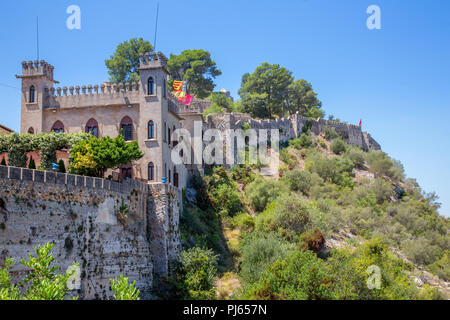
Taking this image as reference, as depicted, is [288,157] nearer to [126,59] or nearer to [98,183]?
[126,59]

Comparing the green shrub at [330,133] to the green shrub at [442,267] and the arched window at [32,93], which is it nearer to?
the green shrub at [442,267]

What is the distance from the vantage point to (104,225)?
27.5 m

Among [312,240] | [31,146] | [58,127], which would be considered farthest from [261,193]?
[31,146]

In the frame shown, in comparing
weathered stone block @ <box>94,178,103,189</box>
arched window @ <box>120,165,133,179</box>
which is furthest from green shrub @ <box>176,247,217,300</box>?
weathered stone block @ <box>94,178,103,189</box>

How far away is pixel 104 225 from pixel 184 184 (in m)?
14.6

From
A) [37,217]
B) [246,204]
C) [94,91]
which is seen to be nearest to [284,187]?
[246,204]

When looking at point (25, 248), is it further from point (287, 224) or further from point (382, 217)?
point (382, 217)

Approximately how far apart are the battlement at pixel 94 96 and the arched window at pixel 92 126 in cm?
114

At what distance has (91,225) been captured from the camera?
26.4m

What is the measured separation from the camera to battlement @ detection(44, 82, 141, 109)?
37344 millimetres

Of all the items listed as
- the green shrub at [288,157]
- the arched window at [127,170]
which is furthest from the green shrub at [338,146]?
the arched window at [127,170]

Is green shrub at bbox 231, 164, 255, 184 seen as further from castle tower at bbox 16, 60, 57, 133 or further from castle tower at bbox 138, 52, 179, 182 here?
castle tower at bbox 16, 60, 57, 133

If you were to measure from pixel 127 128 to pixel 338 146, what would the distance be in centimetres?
3679

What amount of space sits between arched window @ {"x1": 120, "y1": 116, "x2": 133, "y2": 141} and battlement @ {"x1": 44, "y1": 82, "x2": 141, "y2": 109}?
1191 millimetres
